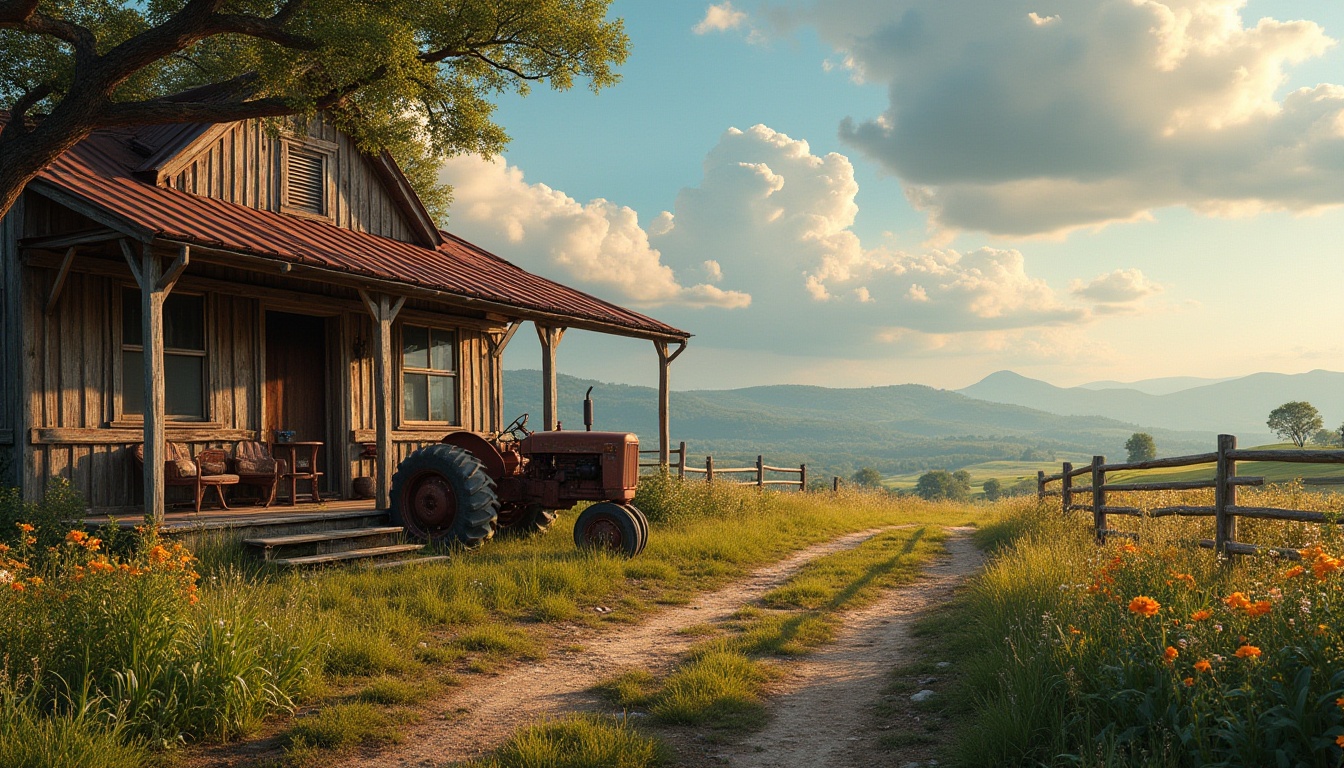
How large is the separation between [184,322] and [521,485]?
16.2 feet

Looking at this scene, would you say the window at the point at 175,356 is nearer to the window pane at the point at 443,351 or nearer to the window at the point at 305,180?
the window at the point at 305,180

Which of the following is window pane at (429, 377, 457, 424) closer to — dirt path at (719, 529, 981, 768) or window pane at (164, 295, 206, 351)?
window pane at (164, 295, 206, 351)

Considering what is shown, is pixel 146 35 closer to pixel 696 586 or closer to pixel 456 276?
pixel 456 276

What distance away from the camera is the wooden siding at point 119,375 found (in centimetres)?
1050

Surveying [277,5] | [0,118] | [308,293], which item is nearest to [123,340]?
[308,293]

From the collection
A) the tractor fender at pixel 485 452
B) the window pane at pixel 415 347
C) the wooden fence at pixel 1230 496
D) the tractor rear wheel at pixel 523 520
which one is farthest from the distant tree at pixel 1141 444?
the tractor fender at pixel 485 452

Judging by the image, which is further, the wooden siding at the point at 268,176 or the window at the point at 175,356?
the wooden siding at the point at 268,176

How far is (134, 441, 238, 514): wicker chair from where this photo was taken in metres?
11.3

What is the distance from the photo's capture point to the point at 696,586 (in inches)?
413

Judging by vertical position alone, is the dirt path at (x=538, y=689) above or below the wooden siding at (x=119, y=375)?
below

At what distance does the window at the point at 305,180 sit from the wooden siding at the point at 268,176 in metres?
0.13

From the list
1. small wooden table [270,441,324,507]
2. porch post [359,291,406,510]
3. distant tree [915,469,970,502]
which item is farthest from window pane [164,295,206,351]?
distant tree [915,469,970,502]

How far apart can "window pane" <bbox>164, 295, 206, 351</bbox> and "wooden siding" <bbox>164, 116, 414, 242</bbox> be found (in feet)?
5.17

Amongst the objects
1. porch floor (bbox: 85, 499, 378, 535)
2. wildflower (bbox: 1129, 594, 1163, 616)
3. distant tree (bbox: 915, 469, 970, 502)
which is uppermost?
wildflower (bbox: 1129, 594, 1163, 616)
